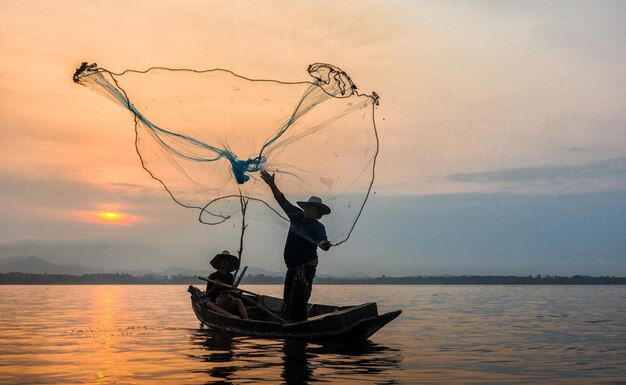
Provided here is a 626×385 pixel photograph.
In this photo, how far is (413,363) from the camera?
46.6 feet

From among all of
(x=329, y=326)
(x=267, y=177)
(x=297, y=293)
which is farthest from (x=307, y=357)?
(x=267, y=177)

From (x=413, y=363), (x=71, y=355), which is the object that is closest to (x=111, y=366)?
(x=71, y=355)

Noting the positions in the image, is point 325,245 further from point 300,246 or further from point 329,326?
point 329,326

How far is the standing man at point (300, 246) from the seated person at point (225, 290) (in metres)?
2.51

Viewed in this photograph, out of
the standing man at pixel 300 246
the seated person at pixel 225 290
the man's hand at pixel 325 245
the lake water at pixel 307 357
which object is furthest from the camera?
the seated person at pixel 225 290

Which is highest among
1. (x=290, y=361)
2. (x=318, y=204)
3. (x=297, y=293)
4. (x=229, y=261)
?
(x=318, y=204)

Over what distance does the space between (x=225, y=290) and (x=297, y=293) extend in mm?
3575

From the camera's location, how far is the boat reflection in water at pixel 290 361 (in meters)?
11.8

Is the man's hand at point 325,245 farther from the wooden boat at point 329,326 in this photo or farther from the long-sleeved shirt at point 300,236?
the wooden boat at point 329,326

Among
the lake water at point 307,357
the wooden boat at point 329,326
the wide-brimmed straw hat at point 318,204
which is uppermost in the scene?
the wide-brimmed straw hat at point 318,204

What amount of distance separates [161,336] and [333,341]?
606 centimetres

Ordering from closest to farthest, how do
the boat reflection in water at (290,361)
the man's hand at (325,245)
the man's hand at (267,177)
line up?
the boat reflection in water at (290,361), the man's hand at (267,177), the man's hand at (325,245)

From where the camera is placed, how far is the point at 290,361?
542 inches

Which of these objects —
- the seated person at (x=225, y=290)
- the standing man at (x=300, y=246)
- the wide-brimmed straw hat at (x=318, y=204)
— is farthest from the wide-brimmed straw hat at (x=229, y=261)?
the wide-brimmed straw hat at (x=318, y=204)
